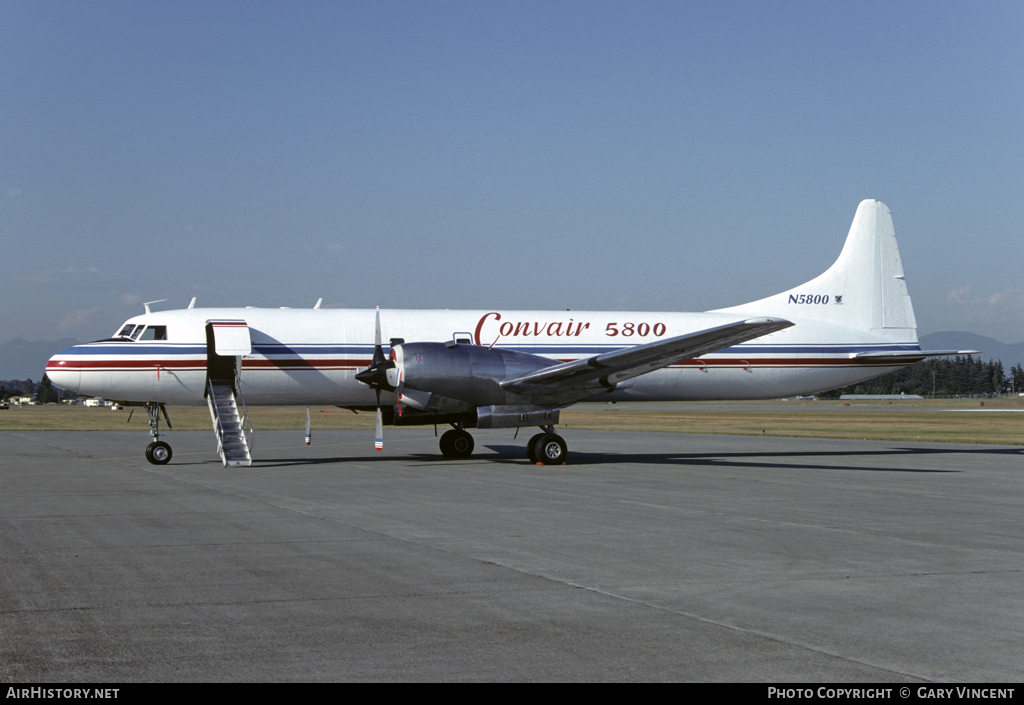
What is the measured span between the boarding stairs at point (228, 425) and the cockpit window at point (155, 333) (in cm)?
169

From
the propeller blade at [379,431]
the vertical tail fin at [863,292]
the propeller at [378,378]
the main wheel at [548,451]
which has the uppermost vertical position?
the vertical tail fin at [863,292]

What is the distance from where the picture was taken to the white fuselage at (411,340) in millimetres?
23766

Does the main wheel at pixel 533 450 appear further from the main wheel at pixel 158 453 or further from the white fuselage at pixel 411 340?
the main wheel at pixel 158 453

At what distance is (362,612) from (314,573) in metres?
1.84

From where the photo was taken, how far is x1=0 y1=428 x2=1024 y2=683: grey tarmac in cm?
610

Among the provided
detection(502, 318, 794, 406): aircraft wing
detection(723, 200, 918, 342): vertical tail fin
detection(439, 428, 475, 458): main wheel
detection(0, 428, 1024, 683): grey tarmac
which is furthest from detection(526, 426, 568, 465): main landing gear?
detection(723, 200, 918, 342): vertical tail fin

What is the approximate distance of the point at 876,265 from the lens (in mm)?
29422

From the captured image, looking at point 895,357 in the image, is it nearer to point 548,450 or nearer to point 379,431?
point 548,450

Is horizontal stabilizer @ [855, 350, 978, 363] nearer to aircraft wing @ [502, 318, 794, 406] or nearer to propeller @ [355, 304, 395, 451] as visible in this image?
aircraft wing @ [502, 318, 794, 406]

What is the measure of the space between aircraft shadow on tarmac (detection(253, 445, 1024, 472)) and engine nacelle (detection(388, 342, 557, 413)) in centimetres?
266

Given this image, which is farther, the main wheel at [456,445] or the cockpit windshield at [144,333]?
the main wheel at [456,445]

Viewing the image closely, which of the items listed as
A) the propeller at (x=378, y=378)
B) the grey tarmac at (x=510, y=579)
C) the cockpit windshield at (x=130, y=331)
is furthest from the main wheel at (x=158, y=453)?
the propeller at (x=378, y=378)

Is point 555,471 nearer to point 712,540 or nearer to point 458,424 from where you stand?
point 458,424
